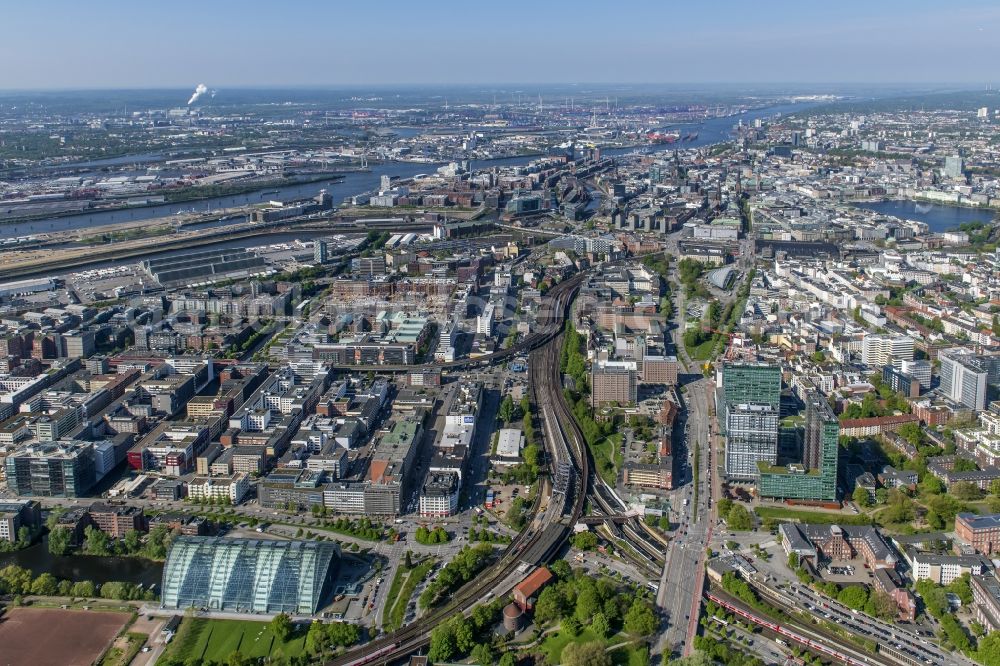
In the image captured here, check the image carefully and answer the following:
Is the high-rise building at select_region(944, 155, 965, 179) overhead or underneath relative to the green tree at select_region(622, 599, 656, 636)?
overhead

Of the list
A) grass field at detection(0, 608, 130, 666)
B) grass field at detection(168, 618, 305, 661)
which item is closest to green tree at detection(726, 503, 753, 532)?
grass field at detection(168, 618, 305, 661)

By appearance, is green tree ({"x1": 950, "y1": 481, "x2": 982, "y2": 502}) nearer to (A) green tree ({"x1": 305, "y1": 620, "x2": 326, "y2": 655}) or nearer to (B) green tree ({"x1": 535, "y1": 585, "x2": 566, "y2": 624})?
(B) green tree ({"x1": 535, "y1": 585, "x2": 566, "y2": 624})

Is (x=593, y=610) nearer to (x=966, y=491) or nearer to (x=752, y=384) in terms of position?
(x=752, y=384)

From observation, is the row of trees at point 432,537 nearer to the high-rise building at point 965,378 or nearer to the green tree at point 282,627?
the green tree at point 282,627

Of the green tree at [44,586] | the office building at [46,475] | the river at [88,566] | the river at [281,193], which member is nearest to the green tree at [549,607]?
the river at [88,566]

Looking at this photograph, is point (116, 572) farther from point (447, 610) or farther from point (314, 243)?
point (314, 243)

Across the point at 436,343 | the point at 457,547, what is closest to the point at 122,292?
the point at 436,343
